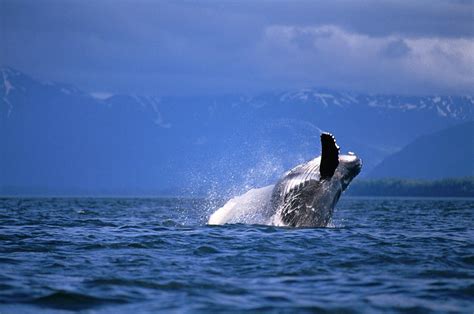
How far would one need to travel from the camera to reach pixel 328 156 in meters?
15.3

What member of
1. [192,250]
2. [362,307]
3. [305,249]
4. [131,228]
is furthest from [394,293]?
[131,228]

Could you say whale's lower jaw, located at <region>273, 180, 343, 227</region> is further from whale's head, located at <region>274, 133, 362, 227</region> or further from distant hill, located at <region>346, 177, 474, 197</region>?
distant hill, located at <region>346, 177, 474, 197</region>

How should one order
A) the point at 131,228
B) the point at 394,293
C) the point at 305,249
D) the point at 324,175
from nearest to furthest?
1. the point at 394,293
2. the point at 305,249
3. the point at 324,175
4. the point at 131,228

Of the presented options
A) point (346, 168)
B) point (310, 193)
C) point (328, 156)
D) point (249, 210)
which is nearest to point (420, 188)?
point (249, 210)

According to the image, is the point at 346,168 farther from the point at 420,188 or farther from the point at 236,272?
the point at 420,188

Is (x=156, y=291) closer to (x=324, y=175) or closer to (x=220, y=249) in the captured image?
(x=220, y=249)

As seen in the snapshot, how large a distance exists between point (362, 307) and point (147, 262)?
155 inches

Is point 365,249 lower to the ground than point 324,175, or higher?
lower

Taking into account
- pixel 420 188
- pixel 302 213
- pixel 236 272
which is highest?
pixel 420 188

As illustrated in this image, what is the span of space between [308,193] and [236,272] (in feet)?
17.1

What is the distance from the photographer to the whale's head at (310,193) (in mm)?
16109

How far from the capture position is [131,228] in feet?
61.3

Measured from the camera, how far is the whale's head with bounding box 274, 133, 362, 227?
52.9 feet

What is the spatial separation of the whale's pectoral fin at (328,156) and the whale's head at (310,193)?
2cm
